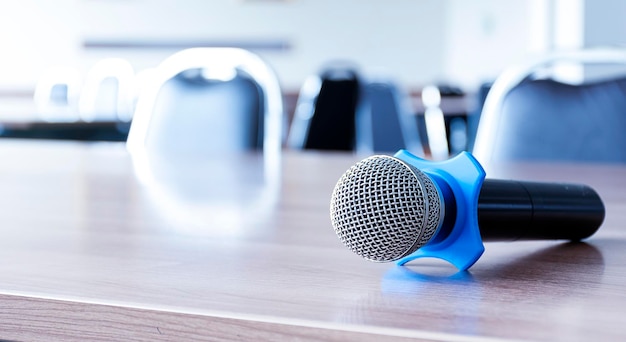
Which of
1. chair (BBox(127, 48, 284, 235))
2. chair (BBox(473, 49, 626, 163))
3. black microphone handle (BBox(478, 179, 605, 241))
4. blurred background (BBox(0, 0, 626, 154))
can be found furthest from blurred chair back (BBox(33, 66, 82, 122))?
black microphone handle (BBox(478, 179, 605, 241))

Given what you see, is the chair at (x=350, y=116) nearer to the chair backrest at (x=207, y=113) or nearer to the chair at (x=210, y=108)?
the chair at (x=210, y=108)

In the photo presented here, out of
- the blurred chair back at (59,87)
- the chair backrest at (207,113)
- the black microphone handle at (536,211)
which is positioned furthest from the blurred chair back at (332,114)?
the black microphone handle at (536,211)

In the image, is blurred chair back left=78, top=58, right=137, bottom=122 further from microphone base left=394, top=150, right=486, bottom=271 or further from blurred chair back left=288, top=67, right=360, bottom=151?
microphone base left=394, top=150, right=486, bottom=271

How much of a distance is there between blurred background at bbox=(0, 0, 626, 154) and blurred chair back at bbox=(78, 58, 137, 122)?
0.21 metres

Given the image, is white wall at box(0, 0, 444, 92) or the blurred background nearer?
the blurred background

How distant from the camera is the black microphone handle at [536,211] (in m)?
0.39

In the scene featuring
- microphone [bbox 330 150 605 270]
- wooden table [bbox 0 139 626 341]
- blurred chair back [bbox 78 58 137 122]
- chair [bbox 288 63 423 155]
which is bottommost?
blurred chair back [bbox 78 58 137 122]

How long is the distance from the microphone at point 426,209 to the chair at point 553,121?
84 cm

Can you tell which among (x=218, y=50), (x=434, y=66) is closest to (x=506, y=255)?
(x=218, y=50)

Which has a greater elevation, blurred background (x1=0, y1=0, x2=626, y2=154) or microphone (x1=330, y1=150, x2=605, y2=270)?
microphone (x1=330, y1=150, x2=605, y2=270)

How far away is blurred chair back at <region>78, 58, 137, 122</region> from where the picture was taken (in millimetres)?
5516

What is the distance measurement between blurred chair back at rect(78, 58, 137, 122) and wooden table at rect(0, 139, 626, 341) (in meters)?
4.40

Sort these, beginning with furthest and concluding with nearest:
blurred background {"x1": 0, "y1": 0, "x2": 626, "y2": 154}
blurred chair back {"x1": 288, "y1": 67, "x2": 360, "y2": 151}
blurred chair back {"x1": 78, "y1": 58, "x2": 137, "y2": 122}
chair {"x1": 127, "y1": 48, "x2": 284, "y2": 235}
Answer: blurred background {"x1": 0, "y1": 0, "x2": 626, "y2": 154} → blurred chair back {"x1": 78, "y1": 58, "x2": 137, "y2": 122} → blurred chair back {"x1": 288, "y1": 67, "x2": 360, "y2": 151} → chair {"x1": 127, "y1": 48, "x2": 284, "y2": 235}

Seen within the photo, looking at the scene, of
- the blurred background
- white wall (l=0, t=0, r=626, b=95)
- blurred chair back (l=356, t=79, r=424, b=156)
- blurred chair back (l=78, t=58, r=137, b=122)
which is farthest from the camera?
white wall (l=0, t=0, r=626, b=95)
